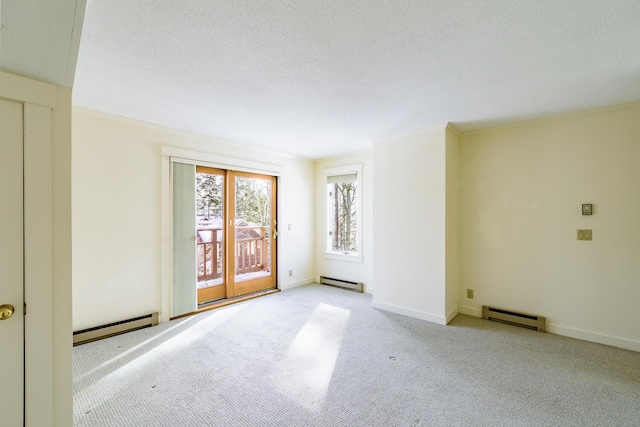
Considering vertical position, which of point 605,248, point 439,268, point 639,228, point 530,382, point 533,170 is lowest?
point 530,382

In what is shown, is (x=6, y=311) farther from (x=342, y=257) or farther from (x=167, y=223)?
(x=342, y=257)

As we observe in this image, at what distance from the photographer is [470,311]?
3576 millimetres

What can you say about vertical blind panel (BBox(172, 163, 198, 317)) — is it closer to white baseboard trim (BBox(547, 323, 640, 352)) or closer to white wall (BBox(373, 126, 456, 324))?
white wall (BBox(373, 126, 456, 324))

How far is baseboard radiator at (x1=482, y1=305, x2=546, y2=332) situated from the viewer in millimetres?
3090

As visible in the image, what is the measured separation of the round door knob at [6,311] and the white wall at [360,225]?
4.00 metres

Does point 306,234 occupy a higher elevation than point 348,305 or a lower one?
higher

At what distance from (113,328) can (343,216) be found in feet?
11.7

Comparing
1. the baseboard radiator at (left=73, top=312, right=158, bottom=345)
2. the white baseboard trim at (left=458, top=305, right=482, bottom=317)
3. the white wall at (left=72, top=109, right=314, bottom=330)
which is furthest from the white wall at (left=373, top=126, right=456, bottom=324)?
the baseboard radiator at (left=73, top=312, right=158, bottom=345)

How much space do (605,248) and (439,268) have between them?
1600 mm

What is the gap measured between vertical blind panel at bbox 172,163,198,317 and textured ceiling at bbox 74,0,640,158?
0.77m

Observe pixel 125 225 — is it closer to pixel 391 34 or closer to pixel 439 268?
pixel 391 34

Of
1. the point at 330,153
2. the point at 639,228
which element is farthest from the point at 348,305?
the point at 639,228

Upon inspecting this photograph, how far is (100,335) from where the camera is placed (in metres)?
2.84

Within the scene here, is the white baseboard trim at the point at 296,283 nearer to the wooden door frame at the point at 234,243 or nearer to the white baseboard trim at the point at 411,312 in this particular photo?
the wooden door frame at the point at 234,243
